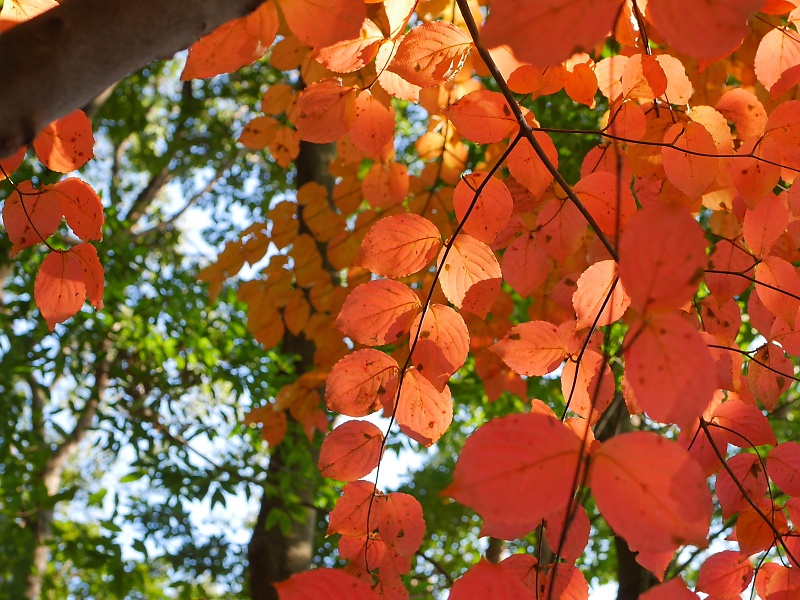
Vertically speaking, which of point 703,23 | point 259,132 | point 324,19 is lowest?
point 703,23

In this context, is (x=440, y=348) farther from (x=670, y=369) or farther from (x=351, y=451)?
(x=670, y=369)

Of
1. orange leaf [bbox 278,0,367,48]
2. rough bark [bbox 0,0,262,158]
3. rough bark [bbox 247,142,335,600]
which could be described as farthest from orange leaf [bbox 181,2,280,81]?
rough bark [bbox 247,142,335,600]

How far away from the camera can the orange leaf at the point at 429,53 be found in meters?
0.89

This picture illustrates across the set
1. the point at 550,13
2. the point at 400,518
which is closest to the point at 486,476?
the point at 550,13

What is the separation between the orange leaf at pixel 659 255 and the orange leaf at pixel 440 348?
431mm

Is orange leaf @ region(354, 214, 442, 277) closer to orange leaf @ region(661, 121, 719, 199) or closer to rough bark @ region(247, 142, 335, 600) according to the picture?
orange leaf @ region(661, 121, 719, 199)

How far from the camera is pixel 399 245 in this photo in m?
0.88

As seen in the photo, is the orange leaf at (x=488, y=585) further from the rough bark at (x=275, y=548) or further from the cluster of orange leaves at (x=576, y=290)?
the rough bark at (x=275, y=548)

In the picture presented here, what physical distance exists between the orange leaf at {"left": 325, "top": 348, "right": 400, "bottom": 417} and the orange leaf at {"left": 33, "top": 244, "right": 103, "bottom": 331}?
0.34 meters

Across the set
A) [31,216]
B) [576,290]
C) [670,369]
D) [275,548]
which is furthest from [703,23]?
[275,548]

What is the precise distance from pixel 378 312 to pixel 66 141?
45 centimetres

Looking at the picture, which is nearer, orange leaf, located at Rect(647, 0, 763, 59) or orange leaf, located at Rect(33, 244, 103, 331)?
orange leaf, located at Rect(647, 0, 763, 59)

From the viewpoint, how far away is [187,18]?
50 centimetres

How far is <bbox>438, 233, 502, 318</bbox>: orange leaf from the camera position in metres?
0.88
